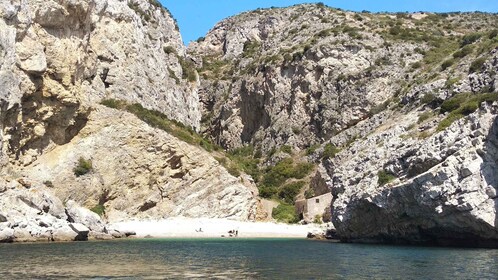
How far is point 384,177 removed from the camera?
38125 millimetres

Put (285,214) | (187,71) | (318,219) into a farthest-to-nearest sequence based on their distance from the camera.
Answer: (187,71), (285,214), (318,219)

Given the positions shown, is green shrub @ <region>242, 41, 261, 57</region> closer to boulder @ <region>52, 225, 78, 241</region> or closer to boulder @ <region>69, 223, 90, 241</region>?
boulder @ <region>69, 223, 90, 241</region>

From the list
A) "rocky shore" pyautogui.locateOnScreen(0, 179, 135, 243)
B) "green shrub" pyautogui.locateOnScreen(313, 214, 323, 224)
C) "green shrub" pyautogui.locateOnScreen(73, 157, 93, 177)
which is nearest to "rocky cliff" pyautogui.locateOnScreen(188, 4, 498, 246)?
"green shrub" pyautogui.locateOnScreen(313, 214, 323, 224)

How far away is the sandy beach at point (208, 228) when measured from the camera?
52.3 metres

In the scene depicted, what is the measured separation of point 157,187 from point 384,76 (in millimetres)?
38295

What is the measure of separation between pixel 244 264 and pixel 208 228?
29636 mm

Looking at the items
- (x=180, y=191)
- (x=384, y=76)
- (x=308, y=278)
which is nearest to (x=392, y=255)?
(x=308, y=278)

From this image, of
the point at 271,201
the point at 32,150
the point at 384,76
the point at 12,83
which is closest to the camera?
the point at 12,83

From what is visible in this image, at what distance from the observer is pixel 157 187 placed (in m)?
59.6

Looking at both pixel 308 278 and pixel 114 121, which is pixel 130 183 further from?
pixel 308 278

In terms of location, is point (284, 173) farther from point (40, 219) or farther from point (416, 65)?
point (40, 219)

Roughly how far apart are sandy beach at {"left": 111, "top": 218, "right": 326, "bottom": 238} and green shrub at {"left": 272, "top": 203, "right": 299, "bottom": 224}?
4846 mm

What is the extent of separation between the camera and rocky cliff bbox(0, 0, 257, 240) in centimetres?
5078

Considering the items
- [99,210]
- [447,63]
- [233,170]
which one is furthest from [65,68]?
[447,63]
